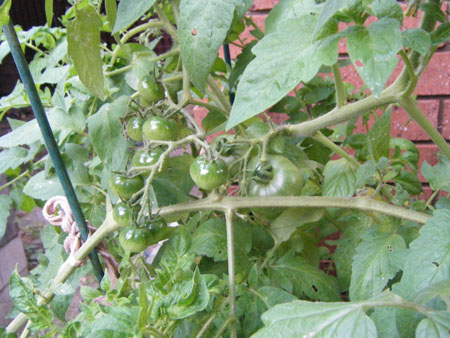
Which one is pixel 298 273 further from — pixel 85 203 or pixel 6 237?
pixel 6 237

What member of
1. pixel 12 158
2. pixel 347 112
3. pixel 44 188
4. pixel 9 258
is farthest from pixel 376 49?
pixel 9 258

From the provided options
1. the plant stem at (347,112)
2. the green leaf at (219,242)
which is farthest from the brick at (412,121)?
the green leaf at (219,242)

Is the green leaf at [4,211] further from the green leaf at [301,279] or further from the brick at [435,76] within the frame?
the brick at [435,76]

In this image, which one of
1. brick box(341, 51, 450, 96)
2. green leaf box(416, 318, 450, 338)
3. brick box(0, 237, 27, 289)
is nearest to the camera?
green leaf box(416, 318, 450, 338)

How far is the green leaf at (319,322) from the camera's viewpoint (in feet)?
A: 1.01

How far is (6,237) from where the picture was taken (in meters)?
1.72

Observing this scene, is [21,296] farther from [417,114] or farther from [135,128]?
[417,114]

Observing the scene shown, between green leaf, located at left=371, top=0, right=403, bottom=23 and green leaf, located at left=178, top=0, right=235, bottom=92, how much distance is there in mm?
157

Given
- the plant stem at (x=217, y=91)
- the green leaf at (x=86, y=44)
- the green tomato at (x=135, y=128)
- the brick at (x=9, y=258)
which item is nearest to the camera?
the green leaf at (x=86, y=44)

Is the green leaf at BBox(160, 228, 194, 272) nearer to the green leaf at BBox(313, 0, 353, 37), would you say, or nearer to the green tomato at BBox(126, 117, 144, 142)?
the green tomato at BBox(126, 117, 144, 142)

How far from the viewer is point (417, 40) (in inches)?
15.3

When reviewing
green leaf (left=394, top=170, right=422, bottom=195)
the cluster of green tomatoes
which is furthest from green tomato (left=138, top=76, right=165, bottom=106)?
green leaf (left=394, top=170, right=422, bottom=195)

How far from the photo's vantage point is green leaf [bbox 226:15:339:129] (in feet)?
1.27

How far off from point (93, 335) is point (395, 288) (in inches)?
11.5
